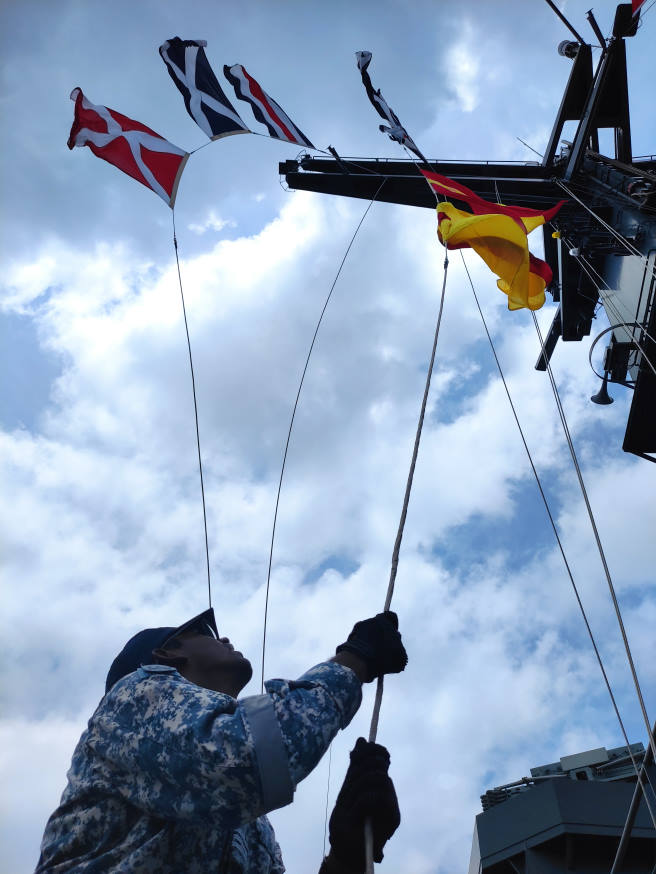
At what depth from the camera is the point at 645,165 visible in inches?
544

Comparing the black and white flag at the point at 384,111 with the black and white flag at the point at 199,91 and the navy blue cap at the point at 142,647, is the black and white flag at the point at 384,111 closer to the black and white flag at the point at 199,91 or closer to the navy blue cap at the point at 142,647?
the black and white flag at the point at 199,91

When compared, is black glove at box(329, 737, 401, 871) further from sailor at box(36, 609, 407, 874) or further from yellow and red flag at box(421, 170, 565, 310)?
yellow and red flag at box(421, 170, 565, 310)

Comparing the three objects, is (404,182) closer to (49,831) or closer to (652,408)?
(652,408)

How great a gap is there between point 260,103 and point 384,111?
106 inches

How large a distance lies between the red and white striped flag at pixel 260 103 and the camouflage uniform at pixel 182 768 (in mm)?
7643

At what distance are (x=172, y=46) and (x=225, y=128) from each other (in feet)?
3.77

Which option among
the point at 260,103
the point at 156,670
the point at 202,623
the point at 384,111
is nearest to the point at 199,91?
the point at 260,103

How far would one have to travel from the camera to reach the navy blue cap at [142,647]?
3.08 meters

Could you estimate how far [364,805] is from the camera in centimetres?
232

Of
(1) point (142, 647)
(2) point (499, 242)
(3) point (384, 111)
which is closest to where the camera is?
(1) point (142, 647)

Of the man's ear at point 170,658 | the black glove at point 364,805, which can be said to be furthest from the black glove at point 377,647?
the man's ear at point 170,658

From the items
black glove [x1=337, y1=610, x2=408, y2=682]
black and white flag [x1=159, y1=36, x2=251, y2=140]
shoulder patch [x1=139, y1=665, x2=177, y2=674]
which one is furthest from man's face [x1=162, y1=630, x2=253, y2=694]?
black and white flag [x1=159, y1=36, x2=251, y2=140]

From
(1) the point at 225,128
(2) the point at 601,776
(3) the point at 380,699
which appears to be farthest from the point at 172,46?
(2) the point at 601,776

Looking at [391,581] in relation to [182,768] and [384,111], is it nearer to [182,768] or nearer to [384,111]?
[182,768]
